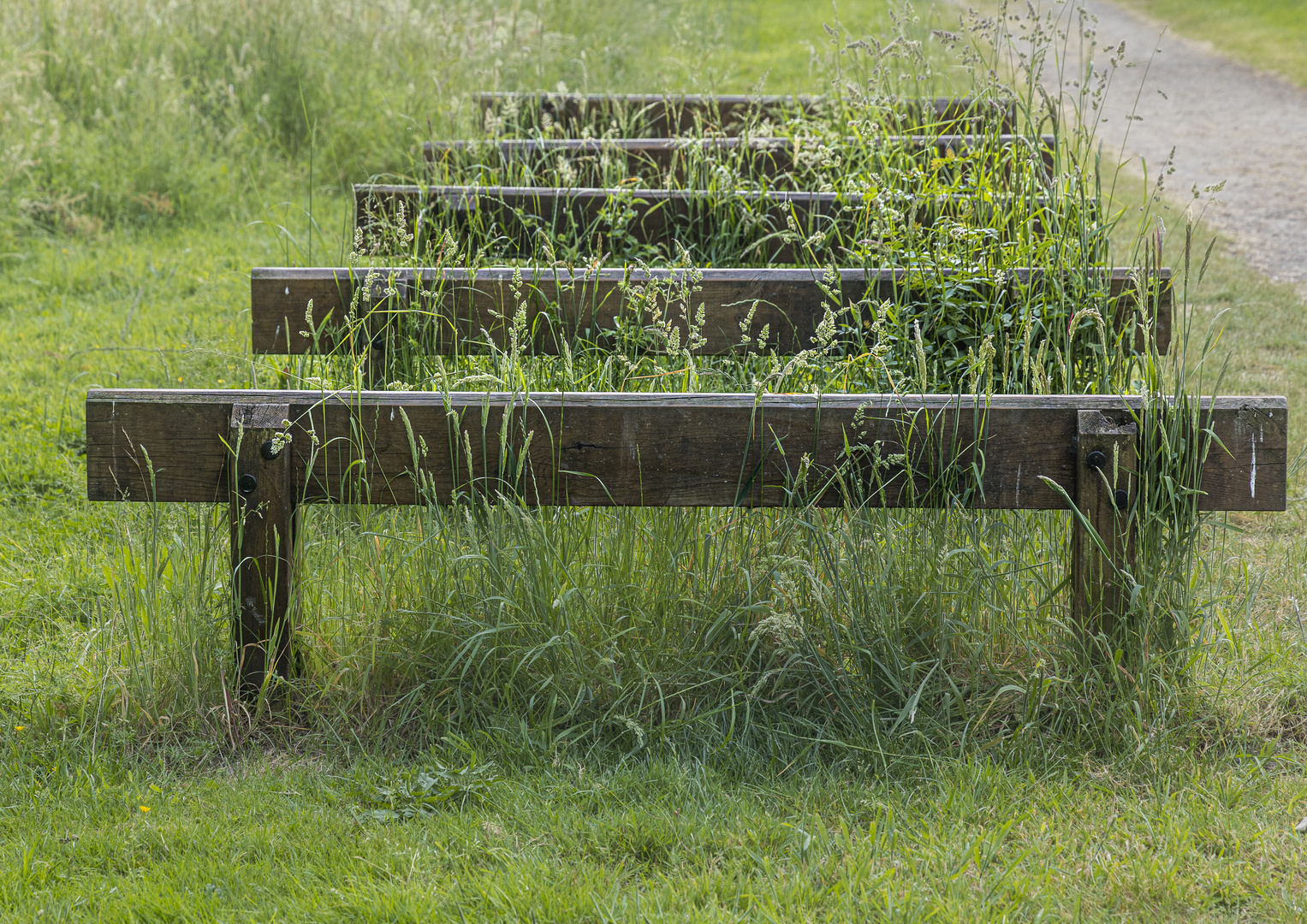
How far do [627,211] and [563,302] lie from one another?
3.48 feet

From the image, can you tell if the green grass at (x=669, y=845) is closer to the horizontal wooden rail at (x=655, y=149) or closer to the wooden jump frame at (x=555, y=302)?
the wooden jump frame at (x=555, y=302)

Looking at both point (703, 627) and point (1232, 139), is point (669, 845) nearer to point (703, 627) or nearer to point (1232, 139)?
point (703, 627)

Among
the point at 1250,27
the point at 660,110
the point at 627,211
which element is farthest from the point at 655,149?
the point at 1250,27

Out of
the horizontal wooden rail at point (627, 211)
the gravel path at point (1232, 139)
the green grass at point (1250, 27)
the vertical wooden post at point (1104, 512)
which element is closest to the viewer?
the vertical wooden post at point (1104, 512)

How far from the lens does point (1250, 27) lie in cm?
1947

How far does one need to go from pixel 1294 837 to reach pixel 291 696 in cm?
252

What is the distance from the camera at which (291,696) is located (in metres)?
3.09

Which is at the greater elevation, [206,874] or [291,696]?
[291,696]

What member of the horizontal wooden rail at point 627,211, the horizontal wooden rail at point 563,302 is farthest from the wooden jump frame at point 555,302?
the horizontal wooden rail at point 627,211

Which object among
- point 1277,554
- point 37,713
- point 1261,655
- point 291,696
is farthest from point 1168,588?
point 37,713

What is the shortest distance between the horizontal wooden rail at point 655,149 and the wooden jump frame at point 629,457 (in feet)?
7.65

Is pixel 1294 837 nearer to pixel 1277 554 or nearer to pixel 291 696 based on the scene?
pixel 1277 554

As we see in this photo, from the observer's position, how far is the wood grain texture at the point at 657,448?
9.77 ft

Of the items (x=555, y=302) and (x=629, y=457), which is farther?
(x=555, y=302)
